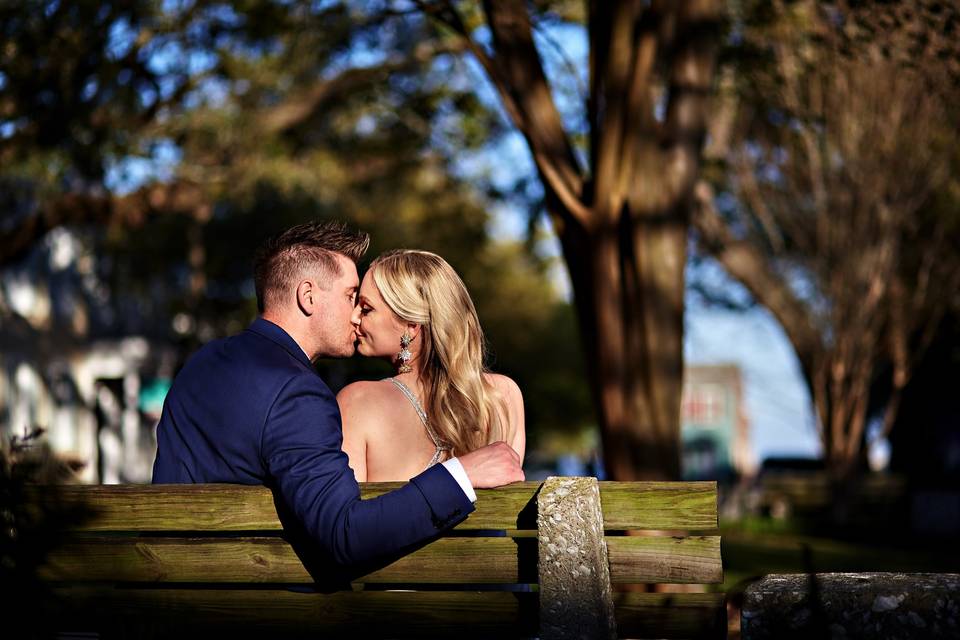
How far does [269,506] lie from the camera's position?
12.5 feet

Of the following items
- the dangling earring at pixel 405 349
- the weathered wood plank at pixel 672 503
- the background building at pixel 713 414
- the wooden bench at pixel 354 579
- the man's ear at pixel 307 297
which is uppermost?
Answer: the man's ear at pixel 307 297

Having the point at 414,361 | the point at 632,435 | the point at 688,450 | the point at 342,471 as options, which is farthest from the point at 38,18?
the point at 688,450

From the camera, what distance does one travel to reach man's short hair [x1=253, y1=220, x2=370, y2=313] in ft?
14.1

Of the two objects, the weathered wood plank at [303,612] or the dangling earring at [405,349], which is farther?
the dangling earring at [405,349]

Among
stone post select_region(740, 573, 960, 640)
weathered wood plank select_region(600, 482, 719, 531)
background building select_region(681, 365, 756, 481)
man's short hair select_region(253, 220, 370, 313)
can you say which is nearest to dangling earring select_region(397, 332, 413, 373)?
man's short hair select_region(253, 220, 370, 313)

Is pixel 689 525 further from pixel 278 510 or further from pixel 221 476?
pixel 221 476

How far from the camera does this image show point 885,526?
27.8 metres

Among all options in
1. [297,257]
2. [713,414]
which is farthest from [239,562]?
[713,414]

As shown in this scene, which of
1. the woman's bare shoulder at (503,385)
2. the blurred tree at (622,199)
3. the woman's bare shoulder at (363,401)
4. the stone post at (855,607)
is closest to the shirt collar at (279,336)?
the woman's bare shoulder at (363,401)

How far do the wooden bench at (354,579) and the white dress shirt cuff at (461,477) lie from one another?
0.06 meters

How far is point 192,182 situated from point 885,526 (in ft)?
53.9

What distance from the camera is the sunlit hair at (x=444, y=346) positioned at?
472 centimetres

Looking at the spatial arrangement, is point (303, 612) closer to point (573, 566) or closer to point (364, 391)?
point (573, 566)

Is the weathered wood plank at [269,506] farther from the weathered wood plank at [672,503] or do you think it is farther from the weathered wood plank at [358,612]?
the weathered wood plank at [358,612]
